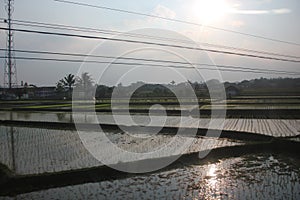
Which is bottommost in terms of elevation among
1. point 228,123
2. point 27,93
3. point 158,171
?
point 158,171

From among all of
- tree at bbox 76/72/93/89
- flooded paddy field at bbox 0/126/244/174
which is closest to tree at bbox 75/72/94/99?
tree at bbox 76/72/93/89

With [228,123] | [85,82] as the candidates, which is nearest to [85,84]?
[85,82]

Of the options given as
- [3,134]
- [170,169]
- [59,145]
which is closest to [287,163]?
[170,169]

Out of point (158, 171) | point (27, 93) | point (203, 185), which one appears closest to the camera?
point (203, 185)

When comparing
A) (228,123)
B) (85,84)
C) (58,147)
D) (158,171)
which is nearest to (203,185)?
(158,171)

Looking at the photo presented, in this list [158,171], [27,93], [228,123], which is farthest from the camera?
[27,93]

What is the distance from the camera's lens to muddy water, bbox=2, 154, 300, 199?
455 cm

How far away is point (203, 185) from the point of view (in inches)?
198

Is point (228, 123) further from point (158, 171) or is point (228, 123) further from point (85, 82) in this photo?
point (85, 82)

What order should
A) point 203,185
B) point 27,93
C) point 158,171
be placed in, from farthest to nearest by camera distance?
point 27,93, point 158,171, point 203,185

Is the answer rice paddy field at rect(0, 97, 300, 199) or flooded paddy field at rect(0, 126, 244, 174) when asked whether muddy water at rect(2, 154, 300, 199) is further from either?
flooded paddy field at rect(0, 126, 244, 174)

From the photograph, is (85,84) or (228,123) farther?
(85,84)

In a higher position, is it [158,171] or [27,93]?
[27,93]

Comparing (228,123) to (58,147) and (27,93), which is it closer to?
(58,147)
